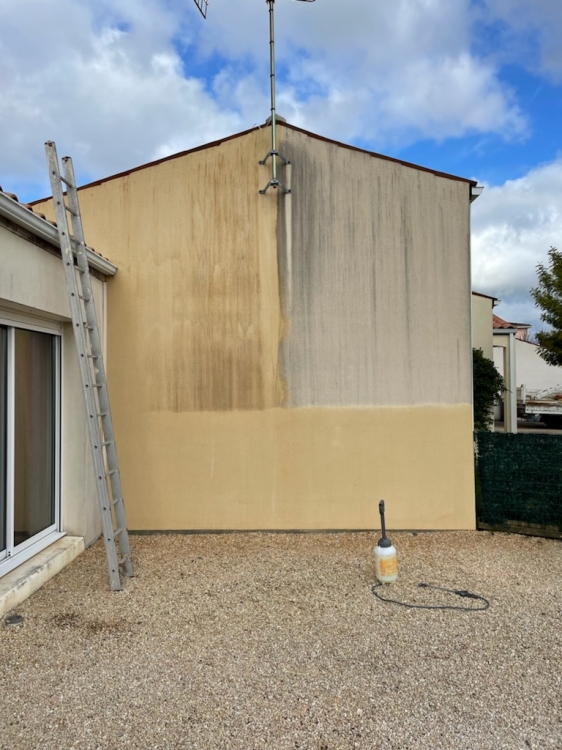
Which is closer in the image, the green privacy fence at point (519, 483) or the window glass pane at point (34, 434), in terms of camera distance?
the window glass pane at point (34, 434)

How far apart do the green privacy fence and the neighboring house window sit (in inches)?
203

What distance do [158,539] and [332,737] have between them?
3.80 meters

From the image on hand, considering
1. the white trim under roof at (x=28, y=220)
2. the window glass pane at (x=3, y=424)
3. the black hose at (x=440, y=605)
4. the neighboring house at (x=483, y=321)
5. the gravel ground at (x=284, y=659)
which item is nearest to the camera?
the gravel ground at (x=284, y=659)

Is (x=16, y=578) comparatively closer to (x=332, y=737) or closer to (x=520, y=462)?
(x=332, y=737)

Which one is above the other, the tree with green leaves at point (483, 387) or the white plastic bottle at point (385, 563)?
the tree with green leaves at point (483, 387)

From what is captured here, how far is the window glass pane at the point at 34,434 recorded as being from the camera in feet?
14.5

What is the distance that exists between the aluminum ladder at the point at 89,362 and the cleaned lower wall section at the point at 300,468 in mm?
1297

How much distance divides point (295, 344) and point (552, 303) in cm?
1239

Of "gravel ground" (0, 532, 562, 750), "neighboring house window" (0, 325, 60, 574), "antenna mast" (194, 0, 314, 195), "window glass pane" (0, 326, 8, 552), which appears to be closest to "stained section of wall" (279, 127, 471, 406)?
"antenna mast" (194, 0, 314, 195)

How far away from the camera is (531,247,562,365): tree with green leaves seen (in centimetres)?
1451

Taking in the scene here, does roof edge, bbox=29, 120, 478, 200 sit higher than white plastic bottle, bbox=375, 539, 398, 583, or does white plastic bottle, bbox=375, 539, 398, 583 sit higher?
roof edge, bbox=29, 120, 478, 200

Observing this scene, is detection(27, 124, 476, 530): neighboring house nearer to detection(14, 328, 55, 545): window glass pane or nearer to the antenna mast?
Answer: the antenna mast

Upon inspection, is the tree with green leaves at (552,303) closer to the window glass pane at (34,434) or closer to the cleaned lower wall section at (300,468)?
the cleaned lower wall section at (300,468)

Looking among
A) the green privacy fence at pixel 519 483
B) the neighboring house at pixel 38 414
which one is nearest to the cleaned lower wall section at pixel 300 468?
the green privacy fence at pixel 519 483
